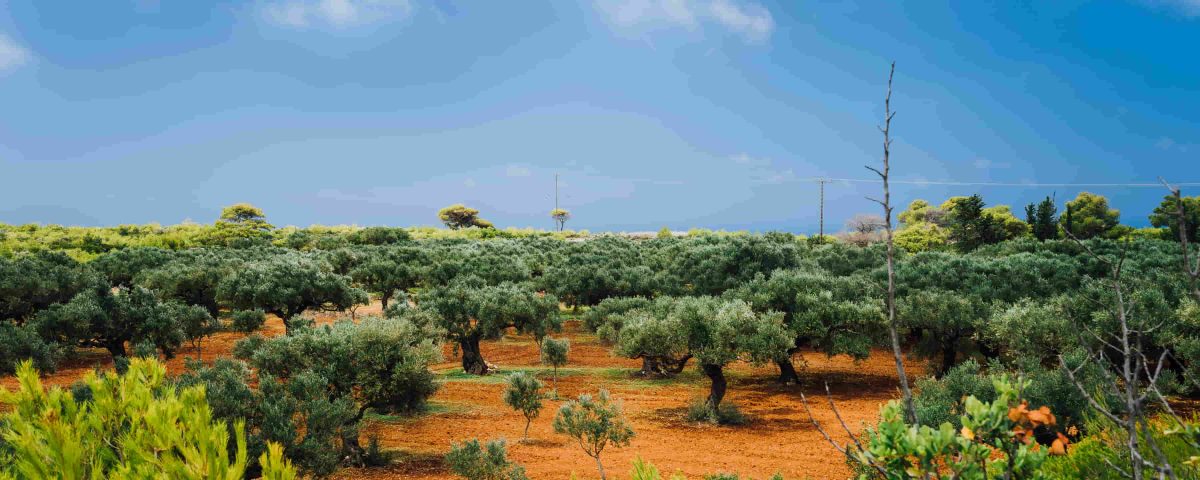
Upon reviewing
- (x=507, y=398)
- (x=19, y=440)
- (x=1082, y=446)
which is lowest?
(x=507, y=398)

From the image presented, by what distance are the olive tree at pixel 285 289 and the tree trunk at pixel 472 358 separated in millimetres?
7289

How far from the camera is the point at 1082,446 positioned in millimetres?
8914

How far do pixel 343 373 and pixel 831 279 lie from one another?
2168cm

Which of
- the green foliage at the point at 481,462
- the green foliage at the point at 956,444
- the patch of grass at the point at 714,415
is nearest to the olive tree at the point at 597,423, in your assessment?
the green foliage at the point at 481,462

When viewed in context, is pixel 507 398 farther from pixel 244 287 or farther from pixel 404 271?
pixel 404 271

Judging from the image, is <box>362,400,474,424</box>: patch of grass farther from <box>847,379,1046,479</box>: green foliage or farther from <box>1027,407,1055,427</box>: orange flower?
<box>1027,407,1055,427</box>: orange flower

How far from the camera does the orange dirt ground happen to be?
15.3m

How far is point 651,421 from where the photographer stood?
1964 cm

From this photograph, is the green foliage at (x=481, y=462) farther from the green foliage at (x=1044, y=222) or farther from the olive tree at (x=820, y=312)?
the green foliage at (x=1044, y=222)

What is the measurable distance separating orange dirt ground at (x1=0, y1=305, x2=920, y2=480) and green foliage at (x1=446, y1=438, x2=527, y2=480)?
2231 mm

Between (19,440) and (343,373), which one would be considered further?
(343,373)

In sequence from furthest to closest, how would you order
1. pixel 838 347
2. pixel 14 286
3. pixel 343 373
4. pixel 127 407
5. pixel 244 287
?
pixel 244 287, pixel 14 286, pixel 838 347, pixel 343 373, pixel 127 407

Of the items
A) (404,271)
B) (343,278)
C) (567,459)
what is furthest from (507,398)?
(404,271)

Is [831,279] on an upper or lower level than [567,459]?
upper
